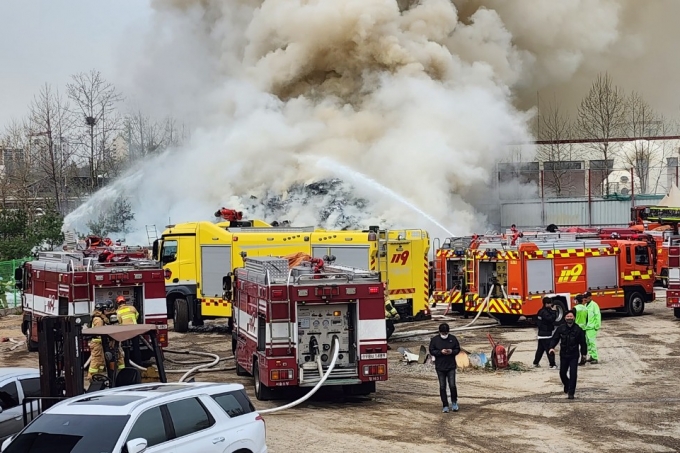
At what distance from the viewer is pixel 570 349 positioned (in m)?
13.6

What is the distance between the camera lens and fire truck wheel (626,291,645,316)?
82.9 feet

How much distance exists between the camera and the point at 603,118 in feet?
A: 168

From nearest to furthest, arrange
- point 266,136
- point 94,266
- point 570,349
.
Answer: point 570,349 < point 94,266 < point 266,136

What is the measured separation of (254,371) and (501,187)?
124 feet

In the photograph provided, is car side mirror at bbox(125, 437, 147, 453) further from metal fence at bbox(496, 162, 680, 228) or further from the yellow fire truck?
metal fence at bbox(496, 162, 680, 228)

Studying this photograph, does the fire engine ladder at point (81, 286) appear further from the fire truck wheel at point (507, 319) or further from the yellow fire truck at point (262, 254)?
the fire truck wheel at point (507, 319)

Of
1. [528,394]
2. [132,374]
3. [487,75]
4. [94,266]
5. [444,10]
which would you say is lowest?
[528,394]

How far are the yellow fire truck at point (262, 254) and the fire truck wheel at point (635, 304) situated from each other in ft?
19.6

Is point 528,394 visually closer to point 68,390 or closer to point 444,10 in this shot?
point 68,390

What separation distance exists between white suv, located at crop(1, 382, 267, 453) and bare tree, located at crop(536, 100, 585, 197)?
46.3 m

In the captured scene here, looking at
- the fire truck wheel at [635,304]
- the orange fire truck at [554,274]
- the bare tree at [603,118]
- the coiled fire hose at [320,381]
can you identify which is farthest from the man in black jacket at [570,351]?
the bare tree at [603,118]

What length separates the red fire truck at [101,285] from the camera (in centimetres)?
1694

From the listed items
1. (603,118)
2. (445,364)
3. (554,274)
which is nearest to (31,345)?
(445,364)

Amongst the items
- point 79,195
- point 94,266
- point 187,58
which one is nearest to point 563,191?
point 187,58
